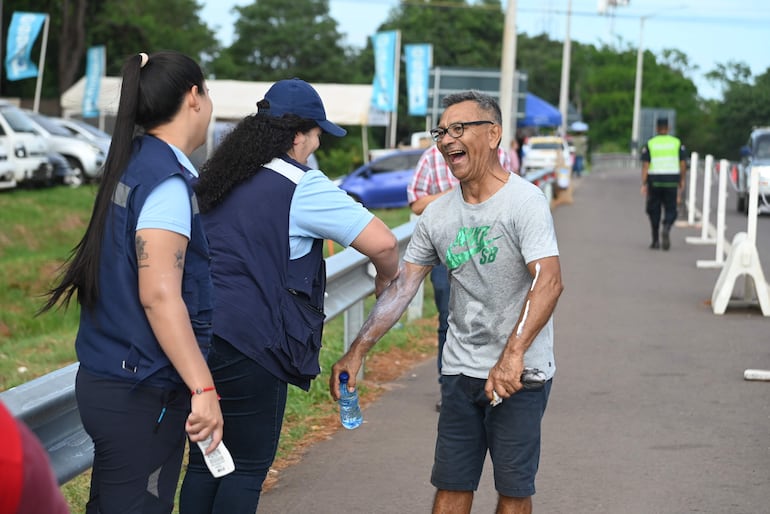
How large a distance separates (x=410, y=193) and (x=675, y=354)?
2712 millimetres

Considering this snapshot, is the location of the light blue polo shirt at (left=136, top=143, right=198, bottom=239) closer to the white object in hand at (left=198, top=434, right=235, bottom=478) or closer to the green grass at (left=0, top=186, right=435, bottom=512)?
the white object in hand at (left=198, top=434, right=235, bottom=478)

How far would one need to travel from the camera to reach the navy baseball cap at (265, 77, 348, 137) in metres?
4.39

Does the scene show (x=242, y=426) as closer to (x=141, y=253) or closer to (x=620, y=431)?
(x=141, y=253)

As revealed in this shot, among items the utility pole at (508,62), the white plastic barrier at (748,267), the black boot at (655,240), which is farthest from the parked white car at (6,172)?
the white plastic barrier at (748,267)

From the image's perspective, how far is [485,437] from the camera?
15.6 ft

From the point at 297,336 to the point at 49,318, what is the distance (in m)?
13.3

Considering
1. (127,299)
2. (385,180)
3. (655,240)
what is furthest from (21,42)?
(127,299)

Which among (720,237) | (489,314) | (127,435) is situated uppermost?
(489,314)

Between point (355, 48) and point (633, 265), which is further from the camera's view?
point (355, 48)

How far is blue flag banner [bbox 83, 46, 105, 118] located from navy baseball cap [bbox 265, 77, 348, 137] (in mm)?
40151

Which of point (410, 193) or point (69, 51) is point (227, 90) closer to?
point (69, 51)

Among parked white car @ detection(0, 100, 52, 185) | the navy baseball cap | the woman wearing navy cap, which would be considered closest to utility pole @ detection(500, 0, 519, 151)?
parked white car @ detection(0, 100, 52, 185)

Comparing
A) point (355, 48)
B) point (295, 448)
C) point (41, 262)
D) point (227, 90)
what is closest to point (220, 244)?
point (295, 448)

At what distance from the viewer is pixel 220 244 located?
4.32 meters
